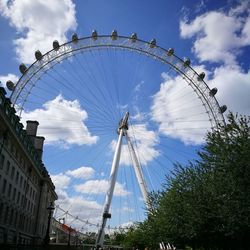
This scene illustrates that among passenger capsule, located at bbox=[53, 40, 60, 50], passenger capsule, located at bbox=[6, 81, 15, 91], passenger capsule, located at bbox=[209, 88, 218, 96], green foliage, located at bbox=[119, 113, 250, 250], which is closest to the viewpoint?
green foliage, located at bbox=[119, 113, 250, 250]

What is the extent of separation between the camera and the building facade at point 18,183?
5152cm

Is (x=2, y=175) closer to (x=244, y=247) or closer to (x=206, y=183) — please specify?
(x=206, y=183)

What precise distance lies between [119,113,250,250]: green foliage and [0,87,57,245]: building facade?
21300 millimetres

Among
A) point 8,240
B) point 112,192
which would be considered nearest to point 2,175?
point 8,240

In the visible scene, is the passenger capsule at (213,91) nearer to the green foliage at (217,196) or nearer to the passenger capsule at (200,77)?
the passenger capsule at (200,77)

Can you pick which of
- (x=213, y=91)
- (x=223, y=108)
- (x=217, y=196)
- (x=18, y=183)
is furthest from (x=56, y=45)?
(x=217, y=196)

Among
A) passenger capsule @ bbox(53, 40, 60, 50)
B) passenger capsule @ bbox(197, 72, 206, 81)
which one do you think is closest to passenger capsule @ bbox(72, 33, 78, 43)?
passenger capsule @ bbox(53, 40, 60, 50)

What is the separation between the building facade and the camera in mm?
51522

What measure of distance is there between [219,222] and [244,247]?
2.97 metres

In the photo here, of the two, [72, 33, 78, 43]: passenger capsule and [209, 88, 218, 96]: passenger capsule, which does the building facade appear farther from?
[209, 88, 218, 96]: passenger capsule

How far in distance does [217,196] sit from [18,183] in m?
36.4

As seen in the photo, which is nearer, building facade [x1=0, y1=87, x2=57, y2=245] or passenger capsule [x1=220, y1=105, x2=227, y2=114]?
building facade [x1=0, y1=87, x2=57, y2=245]

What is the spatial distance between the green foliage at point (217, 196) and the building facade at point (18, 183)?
2130 centimetres

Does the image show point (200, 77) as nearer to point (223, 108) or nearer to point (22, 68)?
point (223, 108)
